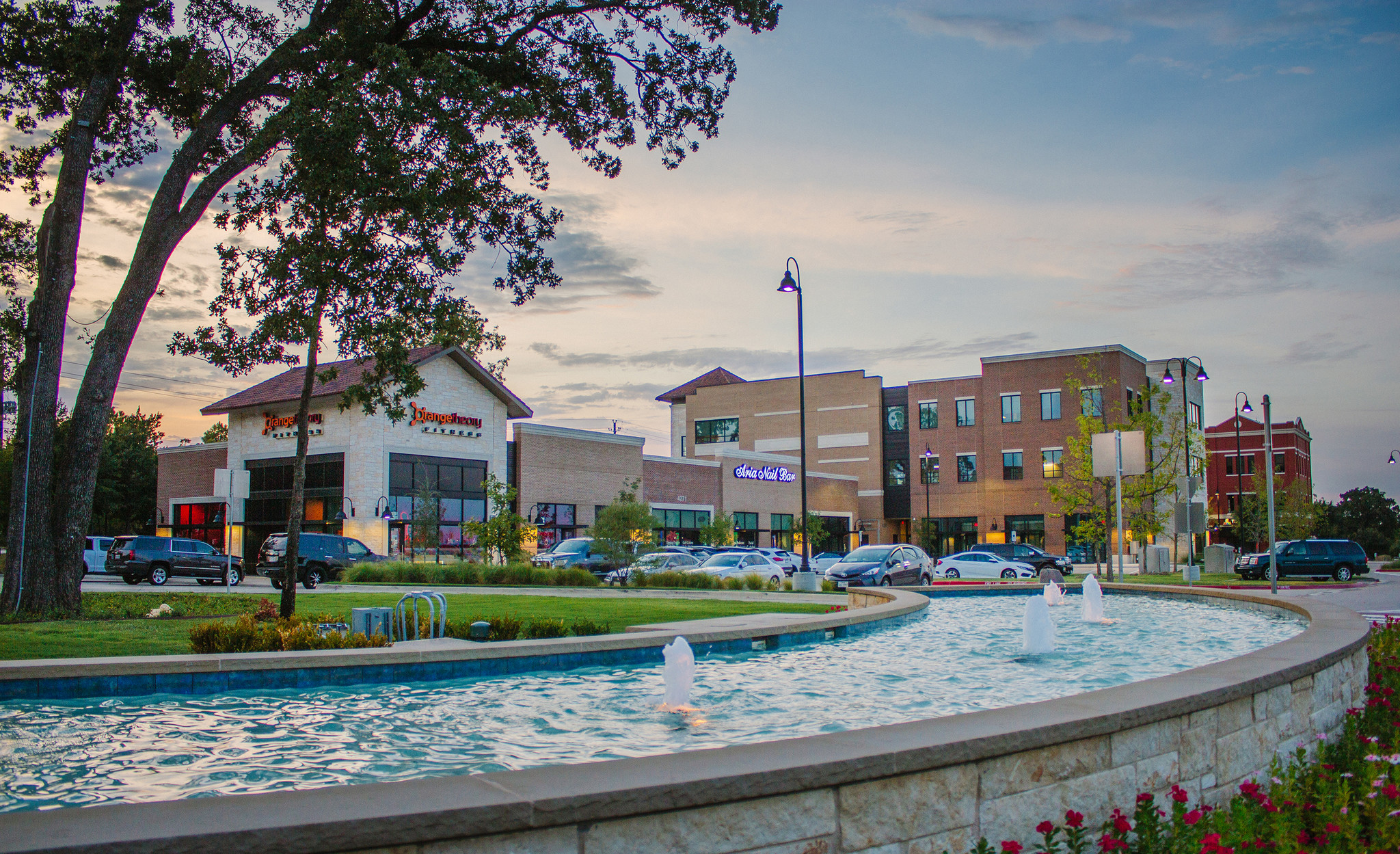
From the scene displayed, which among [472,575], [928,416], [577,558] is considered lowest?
[472,575]

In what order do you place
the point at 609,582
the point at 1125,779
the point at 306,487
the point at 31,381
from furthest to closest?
the point at 306,487 < the point at 609,582 < the point at 31,381 < the point at 1125,779

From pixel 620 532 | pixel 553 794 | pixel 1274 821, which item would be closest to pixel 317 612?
pixel 620 532

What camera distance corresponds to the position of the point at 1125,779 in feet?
16.7

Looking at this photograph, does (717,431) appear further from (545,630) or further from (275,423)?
(545,630)

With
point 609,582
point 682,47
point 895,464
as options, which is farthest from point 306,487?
point 895,464

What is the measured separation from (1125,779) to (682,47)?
1912 cm

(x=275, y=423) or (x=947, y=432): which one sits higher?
(x=947, y=432)

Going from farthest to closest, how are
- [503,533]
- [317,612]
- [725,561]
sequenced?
[503,533] → [725,561] → [317,612]

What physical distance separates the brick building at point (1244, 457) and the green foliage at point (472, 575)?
83.6m

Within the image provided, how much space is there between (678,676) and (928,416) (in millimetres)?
69204

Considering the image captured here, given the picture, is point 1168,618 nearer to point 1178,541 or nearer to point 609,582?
point 609,582

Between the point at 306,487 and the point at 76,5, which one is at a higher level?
the point at 76,5

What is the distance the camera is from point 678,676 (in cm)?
930

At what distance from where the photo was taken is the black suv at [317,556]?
119 feet
